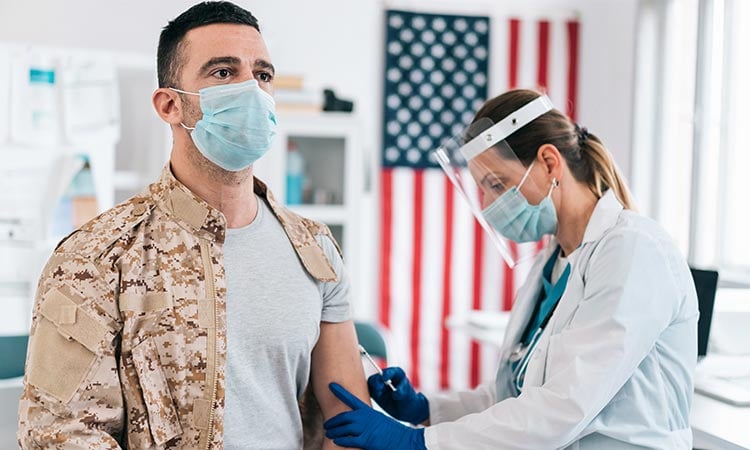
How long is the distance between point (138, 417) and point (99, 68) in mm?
2089

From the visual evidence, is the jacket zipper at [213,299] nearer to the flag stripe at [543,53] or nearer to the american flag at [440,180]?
the american flag at [440,180]

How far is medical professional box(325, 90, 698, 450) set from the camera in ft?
5.06

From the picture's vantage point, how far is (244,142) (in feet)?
5.11

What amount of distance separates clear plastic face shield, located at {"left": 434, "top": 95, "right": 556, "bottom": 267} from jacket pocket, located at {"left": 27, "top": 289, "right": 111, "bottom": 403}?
3.01 feet

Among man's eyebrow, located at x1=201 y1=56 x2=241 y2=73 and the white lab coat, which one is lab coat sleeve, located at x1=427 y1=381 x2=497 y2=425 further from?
man's eyebrow, located at x1=201 y1=56 x2=241 y2=73

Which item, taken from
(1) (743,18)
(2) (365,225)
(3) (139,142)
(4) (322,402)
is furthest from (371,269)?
(4) (322,402)

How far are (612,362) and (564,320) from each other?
0.17m

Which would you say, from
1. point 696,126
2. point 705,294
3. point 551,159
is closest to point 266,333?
point 551,159

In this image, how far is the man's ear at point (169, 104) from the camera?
158cm

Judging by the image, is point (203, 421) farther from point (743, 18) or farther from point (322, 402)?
point (743, 18)

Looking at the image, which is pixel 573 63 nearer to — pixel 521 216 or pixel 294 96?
pixel 294 96

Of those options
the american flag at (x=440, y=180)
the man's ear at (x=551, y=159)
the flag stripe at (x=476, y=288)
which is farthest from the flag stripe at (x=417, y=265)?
the man's ear at (x=551, y=159)

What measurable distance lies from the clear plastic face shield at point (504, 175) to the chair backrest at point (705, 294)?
74 centimetres

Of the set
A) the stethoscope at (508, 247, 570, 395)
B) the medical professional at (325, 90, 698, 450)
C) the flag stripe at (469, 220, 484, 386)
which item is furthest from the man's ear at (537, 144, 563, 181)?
the flag stripe at (469, 220, 484, 386)
